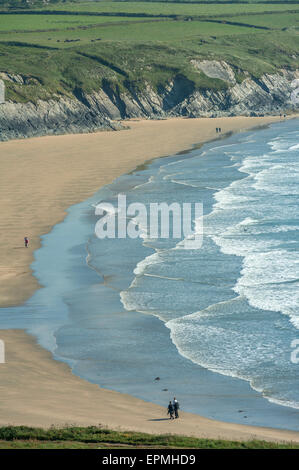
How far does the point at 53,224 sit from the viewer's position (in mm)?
51750

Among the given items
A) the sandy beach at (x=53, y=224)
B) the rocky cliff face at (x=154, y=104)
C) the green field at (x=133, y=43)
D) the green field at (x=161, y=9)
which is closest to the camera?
the sandy beach at (x=53, y=224)

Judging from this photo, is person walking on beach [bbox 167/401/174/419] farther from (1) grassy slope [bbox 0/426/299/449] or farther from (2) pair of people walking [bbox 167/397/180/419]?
(1) grassy slope [bbox 0/426/299/449]

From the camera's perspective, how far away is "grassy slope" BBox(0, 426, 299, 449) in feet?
65.6

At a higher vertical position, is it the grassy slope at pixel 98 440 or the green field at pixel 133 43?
the green field at pixel 133 43

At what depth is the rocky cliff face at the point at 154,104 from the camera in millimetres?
102438

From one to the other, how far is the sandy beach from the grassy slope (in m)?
1.48

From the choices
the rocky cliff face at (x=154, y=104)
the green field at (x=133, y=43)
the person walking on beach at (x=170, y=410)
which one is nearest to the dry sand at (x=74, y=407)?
the person walking on beach at (x=170, y=410)

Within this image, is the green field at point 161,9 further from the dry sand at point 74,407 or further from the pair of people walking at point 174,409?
the pair of people walking at point 174,409

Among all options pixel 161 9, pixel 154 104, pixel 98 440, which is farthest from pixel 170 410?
pixel 161 9

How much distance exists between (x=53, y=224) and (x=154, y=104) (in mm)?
76048

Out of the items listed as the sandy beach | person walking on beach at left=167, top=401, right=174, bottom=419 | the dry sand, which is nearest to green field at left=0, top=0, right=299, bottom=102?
the sandy beach

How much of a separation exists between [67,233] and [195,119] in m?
76.3

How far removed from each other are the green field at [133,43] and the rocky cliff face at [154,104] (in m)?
1.59
